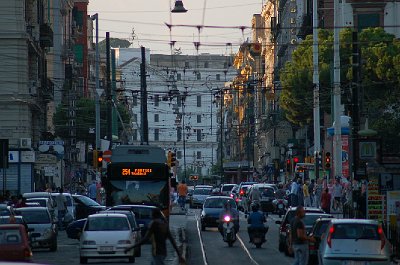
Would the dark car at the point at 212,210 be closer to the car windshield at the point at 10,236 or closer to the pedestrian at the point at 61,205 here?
the pedestrian at the point at 61,205

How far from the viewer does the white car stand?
3575cm

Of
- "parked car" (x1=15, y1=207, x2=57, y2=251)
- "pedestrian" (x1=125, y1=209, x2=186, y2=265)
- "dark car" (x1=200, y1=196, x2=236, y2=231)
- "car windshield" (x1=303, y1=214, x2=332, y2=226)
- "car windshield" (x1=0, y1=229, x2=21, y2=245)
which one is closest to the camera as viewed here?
"pedestrian" (x1=125, y1=209, x2=186, y2=265)

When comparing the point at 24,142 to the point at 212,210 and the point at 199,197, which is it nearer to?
the point at 212,210

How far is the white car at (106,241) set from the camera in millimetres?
35750

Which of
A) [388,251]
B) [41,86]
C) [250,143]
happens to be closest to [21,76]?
[41,86]

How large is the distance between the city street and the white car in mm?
798

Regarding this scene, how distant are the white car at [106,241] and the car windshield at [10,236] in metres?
5.85

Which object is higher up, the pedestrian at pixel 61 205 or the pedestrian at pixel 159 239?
the pedestrian at pixel 159 239

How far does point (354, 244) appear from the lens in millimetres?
28250

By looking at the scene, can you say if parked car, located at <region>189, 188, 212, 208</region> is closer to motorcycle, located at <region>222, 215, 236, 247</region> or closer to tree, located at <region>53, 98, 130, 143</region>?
tree, located at <region>53, 98, 130, 143</region>

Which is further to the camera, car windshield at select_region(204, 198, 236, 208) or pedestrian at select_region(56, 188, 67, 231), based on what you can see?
car windshield at select_region(204, 198, 236, 208)

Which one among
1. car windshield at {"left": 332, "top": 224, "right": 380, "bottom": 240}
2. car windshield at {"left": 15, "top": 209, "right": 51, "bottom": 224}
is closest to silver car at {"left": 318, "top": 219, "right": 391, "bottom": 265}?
car windshield at {"left": 332, "top": 224, "right": 380, "bottom": 240}

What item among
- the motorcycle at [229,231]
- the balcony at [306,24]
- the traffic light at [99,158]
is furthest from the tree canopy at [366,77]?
the motorcycle at [229,231]

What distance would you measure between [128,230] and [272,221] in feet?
95.0
